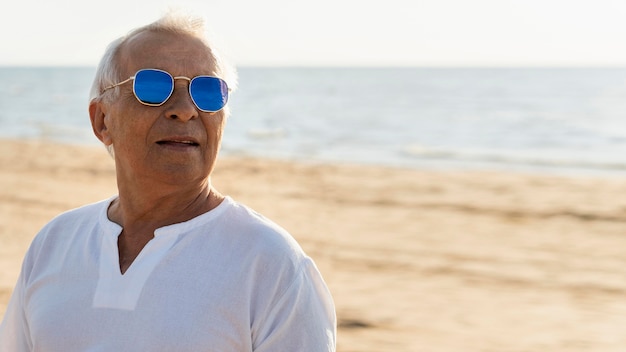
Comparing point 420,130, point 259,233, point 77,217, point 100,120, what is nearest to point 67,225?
point 77,217

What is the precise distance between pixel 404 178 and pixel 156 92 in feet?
41.0

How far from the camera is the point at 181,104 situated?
7.09 feet

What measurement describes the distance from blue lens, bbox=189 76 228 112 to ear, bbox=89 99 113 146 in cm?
34

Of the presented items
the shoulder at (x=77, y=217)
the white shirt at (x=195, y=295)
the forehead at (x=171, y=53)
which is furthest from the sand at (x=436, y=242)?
the forehead at (x=171, y=53)

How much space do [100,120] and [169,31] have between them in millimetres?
403

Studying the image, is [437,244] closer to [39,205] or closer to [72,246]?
Answer: [39,205]

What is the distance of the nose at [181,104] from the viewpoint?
2.16m

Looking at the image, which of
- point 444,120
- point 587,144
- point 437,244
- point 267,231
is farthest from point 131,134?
point 444,120

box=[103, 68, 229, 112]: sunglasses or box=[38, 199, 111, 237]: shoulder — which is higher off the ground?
box=[103, 68, 229, 112]: sunglasses

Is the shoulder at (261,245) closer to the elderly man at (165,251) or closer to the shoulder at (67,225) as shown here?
the elderly man at (165,251)

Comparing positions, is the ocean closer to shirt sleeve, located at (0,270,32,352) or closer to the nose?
shirt sleeve, located at (0,270,32,352)

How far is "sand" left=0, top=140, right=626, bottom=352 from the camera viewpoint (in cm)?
591

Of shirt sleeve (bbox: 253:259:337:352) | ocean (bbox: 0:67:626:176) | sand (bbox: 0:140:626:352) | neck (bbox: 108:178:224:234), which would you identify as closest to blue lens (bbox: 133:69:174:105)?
neck (bbox: 108:178:224:234)

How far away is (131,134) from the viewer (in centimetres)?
222
